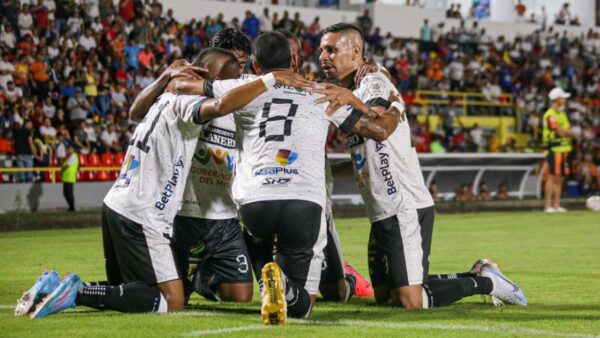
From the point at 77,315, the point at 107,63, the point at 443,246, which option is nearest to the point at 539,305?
the point at 77,315

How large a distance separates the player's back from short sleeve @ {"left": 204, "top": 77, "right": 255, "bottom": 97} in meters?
0.20

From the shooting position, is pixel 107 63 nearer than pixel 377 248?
No

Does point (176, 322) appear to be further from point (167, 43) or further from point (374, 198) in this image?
point (167, 43)

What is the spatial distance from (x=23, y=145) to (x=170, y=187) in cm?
1583

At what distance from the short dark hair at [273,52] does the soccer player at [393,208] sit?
92 cm

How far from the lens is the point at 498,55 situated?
39.8 m

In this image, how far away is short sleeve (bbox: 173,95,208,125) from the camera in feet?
23.9

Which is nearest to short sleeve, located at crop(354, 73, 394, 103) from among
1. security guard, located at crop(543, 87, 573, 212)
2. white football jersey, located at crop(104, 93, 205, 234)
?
white football jersey, located at crop(104, 93, 205, 234)

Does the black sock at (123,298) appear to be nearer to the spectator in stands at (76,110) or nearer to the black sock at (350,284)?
the black sock at (350,284)

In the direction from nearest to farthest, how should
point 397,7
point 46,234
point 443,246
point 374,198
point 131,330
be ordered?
point 131,330 → point 374,198 → point 443,246 → point 46,234 → point 397,7

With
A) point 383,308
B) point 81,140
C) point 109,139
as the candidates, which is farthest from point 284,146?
point 109,139

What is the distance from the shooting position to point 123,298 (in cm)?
724

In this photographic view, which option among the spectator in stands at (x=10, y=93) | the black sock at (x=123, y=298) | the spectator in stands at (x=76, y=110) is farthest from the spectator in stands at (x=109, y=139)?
the black sock at (x=123, y=298)

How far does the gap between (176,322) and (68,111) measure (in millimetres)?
18062
